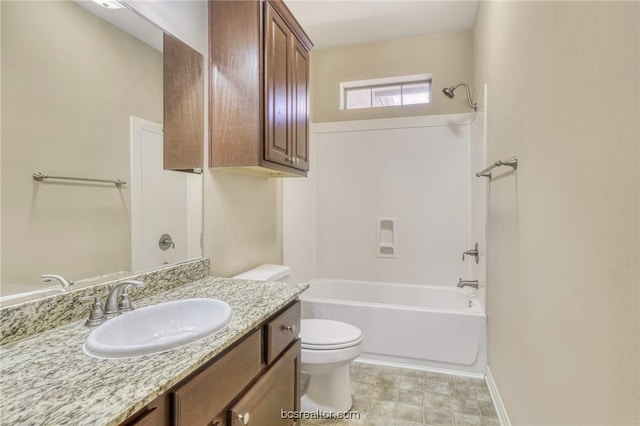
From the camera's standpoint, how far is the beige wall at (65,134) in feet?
2.93

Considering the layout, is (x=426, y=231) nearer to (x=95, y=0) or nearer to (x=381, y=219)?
(x=381, y=219)

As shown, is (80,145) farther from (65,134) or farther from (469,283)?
(469,283)

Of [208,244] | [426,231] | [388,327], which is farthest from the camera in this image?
[426,231]

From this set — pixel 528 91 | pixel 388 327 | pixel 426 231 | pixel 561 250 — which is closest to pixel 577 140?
pixel 561 250

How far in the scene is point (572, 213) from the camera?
0.89 meters

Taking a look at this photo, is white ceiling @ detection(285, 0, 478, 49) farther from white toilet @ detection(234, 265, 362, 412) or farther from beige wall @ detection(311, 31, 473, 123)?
white toilet @ detection(234, 265, 362, 412)

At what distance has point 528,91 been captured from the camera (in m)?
1.29

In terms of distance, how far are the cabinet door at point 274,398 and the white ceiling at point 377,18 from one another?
2466mm

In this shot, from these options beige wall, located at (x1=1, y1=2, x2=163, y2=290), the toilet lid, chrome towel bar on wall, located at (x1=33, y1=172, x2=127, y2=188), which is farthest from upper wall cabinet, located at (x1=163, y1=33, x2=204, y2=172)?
the toilet lid

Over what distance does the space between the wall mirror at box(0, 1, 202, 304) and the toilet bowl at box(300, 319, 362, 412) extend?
899 mm

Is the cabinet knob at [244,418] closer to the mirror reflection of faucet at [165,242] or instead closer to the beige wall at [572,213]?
the mirror reflection of faucet at [165,242]

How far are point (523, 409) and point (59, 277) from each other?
187cm

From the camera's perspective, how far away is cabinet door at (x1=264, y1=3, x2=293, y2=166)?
161 cm

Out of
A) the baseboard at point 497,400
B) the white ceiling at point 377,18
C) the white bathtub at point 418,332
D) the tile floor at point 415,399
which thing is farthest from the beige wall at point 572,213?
the white ceiling at point 377,18
